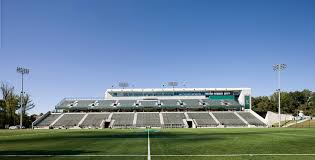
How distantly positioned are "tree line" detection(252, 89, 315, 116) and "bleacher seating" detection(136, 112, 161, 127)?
1849 inches

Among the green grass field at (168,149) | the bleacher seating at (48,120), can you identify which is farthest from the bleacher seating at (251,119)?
the green grass field at (168,149)

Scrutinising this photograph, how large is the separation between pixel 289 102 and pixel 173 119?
6583cm

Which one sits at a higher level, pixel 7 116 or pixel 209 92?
pixel 209 92

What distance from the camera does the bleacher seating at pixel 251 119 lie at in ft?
275

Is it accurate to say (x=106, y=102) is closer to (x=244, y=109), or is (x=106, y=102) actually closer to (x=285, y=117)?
(x=244, y=109)

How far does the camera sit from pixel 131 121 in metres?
88.6

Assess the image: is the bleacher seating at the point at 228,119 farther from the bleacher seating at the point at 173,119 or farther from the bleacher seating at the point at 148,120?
the bleacher seating at the point at 148,120

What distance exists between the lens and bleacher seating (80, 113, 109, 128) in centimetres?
8581

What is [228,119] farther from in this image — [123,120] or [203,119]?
[123,120]

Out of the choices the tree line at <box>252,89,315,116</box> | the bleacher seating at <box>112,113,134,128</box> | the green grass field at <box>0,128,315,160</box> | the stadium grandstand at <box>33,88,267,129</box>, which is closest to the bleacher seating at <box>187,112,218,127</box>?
the stadium grandstand at <box>33,88,267,129</box>

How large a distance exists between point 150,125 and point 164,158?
72918 millimetres

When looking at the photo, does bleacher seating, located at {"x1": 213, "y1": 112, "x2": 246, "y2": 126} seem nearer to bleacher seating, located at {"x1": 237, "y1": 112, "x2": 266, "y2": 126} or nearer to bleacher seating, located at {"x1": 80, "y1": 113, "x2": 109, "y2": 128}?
bleacher seating, located at {"x1": 237, "y1": 112, "x2": 266, "y2": 126}

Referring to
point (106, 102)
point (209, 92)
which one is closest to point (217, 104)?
point (209, 92)

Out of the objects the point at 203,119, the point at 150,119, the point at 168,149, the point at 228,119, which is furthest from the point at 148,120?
the point at 168,149
